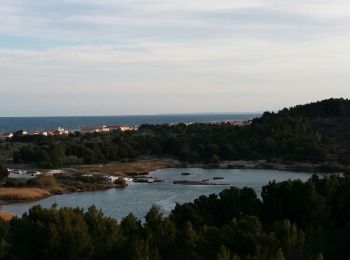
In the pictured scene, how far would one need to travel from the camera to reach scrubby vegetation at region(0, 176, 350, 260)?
15.6m

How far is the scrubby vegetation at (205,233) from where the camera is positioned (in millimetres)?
15602

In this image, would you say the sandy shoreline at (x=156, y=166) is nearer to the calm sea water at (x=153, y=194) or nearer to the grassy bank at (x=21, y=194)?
the calm sea water at (x=153, y=194)

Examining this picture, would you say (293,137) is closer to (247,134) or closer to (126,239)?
(247,134)

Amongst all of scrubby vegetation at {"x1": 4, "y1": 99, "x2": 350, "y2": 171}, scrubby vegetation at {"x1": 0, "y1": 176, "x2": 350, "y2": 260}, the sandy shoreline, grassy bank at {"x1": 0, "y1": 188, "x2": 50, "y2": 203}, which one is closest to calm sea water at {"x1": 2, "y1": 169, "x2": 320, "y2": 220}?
grassy bank at {"x1": 0, "y1": 188, "x2": 50, "y2": 203}

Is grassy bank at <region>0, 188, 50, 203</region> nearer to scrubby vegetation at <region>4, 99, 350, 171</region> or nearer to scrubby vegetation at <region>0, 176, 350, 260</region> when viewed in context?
scrubby vegetation at <region>4, 99, 350, 171</region>

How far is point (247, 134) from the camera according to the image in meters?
79.1

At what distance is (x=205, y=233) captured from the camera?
56.3ft

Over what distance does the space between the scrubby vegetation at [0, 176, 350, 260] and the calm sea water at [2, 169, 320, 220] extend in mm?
14585

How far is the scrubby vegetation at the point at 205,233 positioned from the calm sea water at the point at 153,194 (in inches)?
574

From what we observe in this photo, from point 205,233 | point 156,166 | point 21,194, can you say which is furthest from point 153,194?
point 205,233

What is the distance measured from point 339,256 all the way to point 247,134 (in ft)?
205

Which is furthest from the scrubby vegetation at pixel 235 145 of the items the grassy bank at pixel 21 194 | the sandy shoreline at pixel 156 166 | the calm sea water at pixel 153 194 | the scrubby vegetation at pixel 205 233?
the scrubby vegetation at pixel 205 233

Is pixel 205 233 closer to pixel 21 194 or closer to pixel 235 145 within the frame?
pixel 21 194

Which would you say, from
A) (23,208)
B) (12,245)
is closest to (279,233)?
(12,245)
